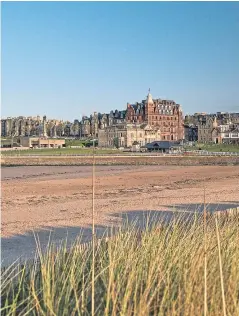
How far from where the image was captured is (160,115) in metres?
111

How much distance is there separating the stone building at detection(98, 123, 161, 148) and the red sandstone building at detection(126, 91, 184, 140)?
7.25 meters

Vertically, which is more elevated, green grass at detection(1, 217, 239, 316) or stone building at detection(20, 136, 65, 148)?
stone building at detection(20, 136, 65, 148)

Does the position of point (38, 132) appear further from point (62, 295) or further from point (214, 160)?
point (62, 295)

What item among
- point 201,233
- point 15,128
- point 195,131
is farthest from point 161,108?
point 201,233

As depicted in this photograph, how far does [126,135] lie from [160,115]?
722 inches

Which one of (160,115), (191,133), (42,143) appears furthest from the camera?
(191,133)

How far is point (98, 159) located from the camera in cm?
5447

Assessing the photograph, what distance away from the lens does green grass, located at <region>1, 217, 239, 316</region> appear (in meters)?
3.20

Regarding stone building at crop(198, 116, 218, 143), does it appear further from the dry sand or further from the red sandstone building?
the dry sand

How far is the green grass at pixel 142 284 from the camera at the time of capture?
3.20 m

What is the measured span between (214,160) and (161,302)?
166 feet

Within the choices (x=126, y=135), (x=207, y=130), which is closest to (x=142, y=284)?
(x=126, y=135)

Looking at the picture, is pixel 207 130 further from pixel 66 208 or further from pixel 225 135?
pixel 66 208

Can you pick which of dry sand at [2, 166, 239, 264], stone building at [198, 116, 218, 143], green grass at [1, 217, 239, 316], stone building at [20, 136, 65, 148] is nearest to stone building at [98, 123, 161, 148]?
stone building at [20, 136, 65, 148]
